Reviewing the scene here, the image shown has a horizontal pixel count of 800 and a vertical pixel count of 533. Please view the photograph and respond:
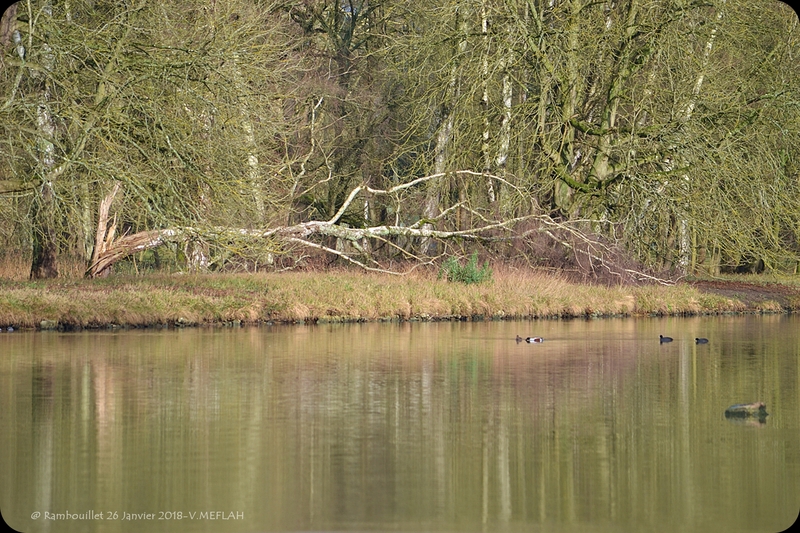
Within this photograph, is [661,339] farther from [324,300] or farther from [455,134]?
[455,134]

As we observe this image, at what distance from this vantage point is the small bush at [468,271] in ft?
110

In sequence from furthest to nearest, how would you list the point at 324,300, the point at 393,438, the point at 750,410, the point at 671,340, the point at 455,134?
1. the point at 455,134
2. the point at 324,300
3. the point at 671,340
4. the point at 750,410
5. the point at 393,438

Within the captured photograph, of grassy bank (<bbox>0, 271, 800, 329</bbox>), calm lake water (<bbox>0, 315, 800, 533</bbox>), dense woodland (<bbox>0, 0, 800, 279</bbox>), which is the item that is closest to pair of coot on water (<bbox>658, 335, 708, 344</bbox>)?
calm lake water (<bbox>0, 315, 800, 533</bbox>)

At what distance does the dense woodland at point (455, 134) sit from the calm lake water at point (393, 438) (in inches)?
212

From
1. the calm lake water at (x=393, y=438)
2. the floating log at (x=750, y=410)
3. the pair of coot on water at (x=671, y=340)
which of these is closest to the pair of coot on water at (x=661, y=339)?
the pair of coot on water at (x=671, y=340)

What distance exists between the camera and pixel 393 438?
13531mm

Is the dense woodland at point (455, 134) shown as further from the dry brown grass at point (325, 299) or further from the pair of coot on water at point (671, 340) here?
the pair of coot on water at point (671, 340)

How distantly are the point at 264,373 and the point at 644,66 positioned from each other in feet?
72.0

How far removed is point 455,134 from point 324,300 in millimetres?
9238

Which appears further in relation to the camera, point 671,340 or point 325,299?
point 325,299

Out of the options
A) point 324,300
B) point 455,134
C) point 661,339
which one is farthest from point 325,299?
point 455,134

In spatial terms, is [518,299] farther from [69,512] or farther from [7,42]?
[69,512]

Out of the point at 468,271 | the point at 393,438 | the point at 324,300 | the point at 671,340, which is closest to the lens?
the point at 393,438

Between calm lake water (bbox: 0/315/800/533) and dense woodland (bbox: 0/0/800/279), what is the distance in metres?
5.39
